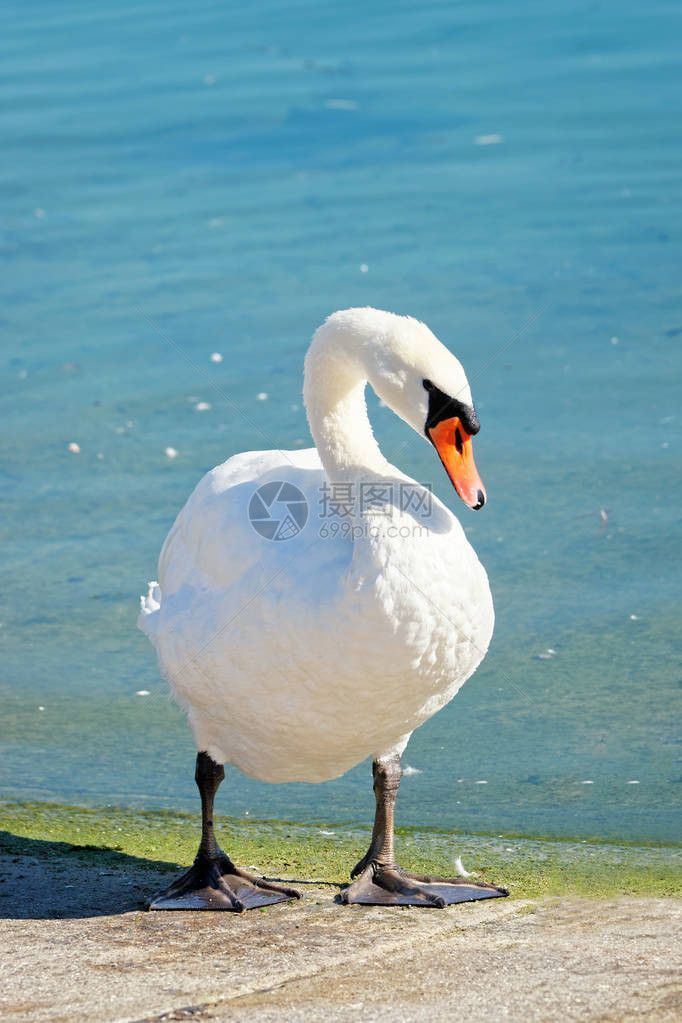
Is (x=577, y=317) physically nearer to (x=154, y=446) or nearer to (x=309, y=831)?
(x=154, y=446)

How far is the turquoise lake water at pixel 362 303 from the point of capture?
219 inches

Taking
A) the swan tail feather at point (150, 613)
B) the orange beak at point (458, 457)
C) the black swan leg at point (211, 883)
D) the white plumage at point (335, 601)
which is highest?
the orange beak at point (458, 457)

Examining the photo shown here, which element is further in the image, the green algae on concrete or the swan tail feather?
the swan tail feather

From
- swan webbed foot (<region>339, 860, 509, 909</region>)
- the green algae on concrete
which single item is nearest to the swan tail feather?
the green algae on concrete

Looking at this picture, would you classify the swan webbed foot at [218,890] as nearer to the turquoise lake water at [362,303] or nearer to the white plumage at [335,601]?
the white plumage at [335,601]

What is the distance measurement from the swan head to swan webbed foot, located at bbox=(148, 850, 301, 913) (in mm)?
1398

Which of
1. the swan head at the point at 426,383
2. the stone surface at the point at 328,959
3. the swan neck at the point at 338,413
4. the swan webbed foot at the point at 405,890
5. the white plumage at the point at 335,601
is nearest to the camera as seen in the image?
the stone surface at the point at 328,959

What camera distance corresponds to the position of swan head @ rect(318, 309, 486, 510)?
4.05 m

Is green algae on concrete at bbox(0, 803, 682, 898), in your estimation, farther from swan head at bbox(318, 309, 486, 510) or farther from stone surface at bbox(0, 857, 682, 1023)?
swan head at bbox(318, 309, 486, 510)

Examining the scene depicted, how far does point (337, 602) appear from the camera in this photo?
3.89 meters

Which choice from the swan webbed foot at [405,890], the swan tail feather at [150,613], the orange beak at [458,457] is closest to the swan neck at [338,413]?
the orange beak at [458,457]

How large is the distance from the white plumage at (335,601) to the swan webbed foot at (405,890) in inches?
13.9

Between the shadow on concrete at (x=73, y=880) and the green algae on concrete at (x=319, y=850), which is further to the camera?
the green algae on concrete at (x=319, y=850)

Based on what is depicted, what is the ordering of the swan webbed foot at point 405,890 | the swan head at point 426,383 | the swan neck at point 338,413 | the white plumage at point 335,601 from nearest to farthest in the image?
the white plumage at point 335,601 < the swan head at point 426,383 < the swan neck at point 338,413 < the swan webbed foot at point 405,890
